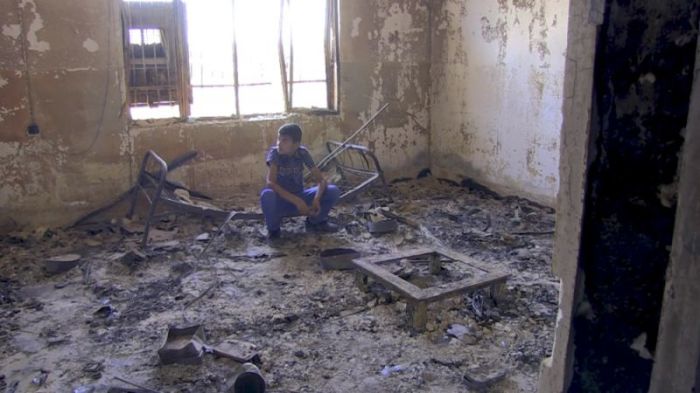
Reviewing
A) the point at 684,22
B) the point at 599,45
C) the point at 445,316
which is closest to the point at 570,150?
the point at 599,45

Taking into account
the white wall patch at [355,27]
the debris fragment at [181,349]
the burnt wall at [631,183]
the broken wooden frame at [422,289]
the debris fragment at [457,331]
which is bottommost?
the debris fragment at [457,331]

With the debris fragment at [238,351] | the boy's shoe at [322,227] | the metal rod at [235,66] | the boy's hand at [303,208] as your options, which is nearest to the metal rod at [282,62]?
the metal rod at [235,66]

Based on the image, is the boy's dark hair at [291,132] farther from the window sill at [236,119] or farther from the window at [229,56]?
the window at [229,56]

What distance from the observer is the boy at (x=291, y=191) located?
5.36 metres

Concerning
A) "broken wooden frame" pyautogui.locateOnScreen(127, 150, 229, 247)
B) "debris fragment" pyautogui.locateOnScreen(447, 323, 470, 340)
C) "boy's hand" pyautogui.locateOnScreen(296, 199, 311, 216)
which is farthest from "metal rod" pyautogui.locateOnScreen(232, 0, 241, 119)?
"debris fragment" pyautogui.locateOnScreen(447, 323, 470, 340)

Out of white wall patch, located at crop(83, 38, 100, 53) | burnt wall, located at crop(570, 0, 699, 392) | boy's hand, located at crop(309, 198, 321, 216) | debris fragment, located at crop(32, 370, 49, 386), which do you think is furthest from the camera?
white wall patch, located at crop(83, 38, 100, 53)

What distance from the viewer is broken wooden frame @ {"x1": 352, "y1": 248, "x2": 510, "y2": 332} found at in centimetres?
362

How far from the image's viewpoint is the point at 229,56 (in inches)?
262

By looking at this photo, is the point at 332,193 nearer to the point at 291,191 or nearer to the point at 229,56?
the point at 291,191

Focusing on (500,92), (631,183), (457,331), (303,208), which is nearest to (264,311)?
(457,331)

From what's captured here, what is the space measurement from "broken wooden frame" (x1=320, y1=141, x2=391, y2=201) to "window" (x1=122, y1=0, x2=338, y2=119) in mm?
637

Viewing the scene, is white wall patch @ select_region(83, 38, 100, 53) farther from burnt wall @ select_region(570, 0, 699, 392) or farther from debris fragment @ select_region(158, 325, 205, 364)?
burnt wall @ select_region(570, 0, 699, 392)

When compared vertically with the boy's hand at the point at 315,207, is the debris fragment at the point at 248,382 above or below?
below

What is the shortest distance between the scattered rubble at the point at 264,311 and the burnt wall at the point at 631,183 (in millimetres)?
1769
